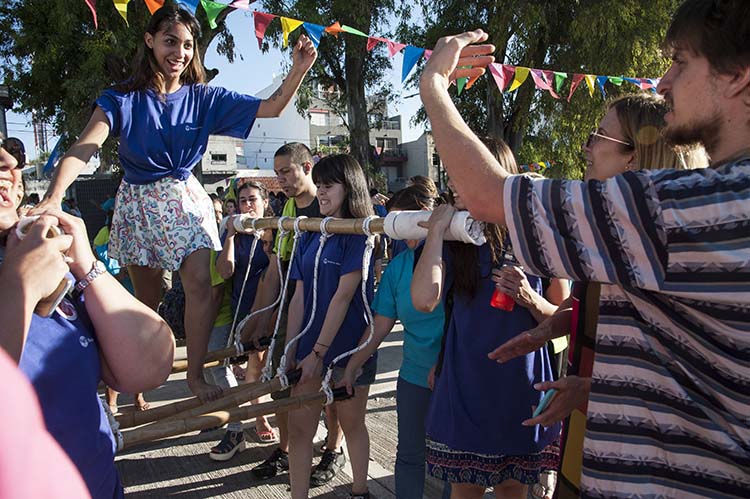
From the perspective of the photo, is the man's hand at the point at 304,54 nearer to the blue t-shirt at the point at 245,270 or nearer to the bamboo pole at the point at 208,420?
the bamboo pole at the point at 208,420

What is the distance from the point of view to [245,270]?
3.93m

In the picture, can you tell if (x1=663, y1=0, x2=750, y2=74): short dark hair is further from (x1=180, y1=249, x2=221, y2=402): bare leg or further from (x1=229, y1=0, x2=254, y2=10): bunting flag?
(x1=229, y1=0, x2=254, y2=10): bunting flag

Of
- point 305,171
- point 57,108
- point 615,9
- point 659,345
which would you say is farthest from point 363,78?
point 659,345

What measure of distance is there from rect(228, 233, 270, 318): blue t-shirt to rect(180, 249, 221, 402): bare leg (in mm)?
1225

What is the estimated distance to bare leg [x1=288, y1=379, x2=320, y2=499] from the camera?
2.77 m

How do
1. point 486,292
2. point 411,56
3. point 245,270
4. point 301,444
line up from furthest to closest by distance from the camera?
point 411,56
point 245,270
point 301,444
point 486,292

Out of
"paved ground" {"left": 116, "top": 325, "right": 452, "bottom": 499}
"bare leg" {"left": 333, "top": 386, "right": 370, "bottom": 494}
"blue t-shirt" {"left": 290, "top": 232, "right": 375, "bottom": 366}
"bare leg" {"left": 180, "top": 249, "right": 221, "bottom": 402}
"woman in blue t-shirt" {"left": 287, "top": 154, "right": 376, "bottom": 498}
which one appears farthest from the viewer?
"paved ground" {"left": 116, "top": 325, "right": 452, "bottom": 499}

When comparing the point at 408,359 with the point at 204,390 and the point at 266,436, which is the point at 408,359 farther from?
the point at 266,436

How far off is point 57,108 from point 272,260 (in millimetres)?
10643

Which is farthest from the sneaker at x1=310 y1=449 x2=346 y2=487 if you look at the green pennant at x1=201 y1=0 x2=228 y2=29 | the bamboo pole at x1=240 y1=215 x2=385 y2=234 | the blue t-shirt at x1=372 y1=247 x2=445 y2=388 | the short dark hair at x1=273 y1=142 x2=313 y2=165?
the green pennant at x1=201 y1=0 x2=228 y2=29

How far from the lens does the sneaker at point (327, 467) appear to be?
11.1 feet

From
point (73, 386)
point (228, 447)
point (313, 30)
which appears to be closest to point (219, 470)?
point (228, 447)

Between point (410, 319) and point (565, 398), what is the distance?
1173mm

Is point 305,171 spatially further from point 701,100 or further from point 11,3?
point 11,3
